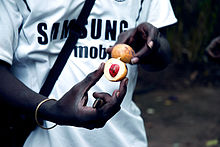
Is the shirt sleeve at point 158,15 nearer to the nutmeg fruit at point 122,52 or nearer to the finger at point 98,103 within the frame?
the nutmeg fruit at point 122,52

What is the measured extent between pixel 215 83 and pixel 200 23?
1.09m

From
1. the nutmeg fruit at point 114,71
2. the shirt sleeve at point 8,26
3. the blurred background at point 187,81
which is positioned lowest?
the blurred background at point 187,81

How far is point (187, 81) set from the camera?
6211 millimetres

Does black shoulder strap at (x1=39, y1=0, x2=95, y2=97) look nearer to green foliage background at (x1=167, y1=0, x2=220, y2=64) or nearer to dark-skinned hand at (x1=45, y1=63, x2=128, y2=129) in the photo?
dark-skinned hand at (x1=45, y1=63, x2=128, y2=129)

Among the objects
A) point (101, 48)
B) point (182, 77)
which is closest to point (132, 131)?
point (101, 48)

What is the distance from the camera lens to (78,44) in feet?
5.66

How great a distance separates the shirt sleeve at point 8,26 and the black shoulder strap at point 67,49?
0.21 metres

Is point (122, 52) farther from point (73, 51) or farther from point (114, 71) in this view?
point (73, 51)

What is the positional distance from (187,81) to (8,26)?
5019 millimetres

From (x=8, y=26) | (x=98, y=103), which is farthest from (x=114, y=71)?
(x=8, y=26)

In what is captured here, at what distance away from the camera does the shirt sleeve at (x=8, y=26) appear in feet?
5.02

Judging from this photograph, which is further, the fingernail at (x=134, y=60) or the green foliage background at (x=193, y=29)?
the green foliage background at (x=193, y=29)

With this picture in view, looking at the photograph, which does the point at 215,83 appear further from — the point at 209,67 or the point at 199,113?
the point at 199,113

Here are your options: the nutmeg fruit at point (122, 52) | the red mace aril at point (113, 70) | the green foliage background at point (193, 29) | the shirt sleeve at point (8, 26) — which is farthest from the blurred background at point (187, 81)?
the shirt sleeve at point (8, 26)
